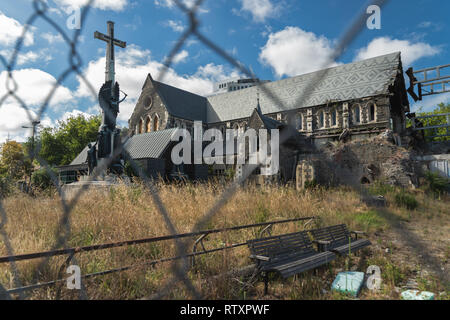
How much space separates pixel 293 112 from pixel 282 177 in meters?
16.0

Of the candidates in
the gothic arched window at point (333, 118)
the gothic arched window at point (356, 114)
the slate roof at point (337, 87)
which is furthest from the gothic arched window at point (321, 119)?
the gothic arched window at point (356, 114)

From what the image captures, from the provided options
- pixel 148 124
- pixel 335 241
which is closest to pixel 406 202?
pixel 335 241

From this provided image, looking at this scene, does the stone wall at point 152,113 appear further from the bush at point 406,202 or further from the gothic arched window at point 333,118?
the bush at point 406,202

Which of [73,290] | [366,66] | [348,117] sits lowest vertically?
[73,290]

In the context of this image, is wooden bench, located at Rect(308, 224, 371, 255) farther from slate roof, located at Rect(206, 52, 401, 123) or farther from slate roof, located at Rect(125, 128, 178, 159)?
slate roof, located at Rect(206, 52, 401, 123)

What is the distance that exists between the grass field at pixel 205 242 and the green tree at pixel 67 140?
1301 inches

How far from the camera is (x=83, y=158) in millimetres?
22375

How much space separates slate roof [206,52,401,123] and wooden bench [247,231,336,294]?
16086mm

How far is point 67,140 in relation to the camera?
38.1 metres

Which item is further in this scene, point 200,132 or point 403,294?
point 200,132

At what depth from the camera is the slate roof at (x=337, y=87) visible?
909 inches

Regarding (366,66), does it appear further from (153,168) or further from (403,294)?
(403,294)
